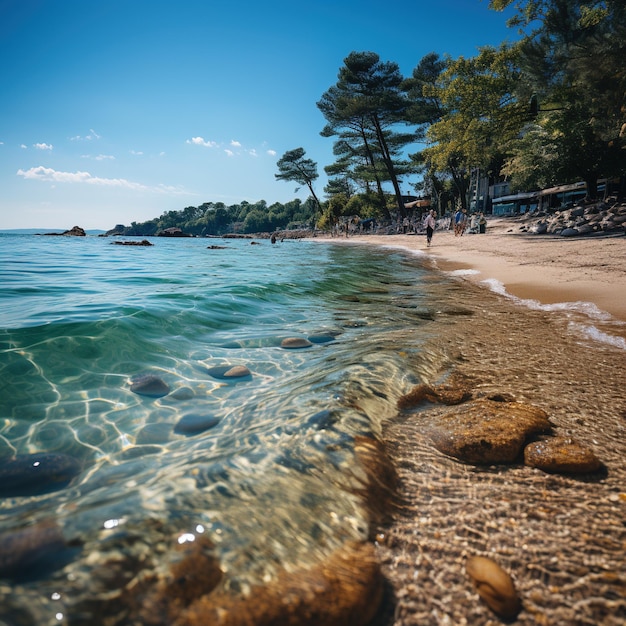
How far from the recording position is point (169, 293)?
23.4ft

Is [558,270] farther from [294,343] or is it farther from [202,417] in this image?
[202,417]

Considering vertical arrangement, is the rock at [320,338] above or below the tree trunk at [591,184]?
below

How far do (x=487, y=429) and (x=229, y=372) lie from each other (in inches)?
93.4

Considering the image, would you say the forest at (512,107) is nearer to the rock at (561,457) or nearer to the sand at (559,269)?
the sand at (559,269)

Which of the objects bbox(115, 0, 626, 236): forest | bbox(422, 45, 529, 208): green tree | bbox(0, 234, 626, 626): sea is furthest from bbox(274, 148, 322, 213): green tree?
bbox(0, 234, 626, 626): sea

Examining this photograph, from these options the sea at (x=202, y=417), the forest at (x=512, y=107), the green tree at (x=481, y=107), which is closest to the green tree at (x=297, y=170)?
the forest at (x=512, y=107)

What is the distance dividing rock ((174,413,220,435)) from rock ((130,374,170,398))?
520 millimetres

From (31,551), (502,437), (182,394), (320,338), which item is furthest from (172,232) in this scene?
(502,437)

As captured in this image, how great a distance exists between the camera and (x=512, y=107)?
793 inches

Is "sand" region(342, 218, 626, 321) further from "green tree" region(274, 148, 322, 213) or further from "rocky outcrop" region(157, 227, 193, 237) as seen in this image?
"rocky outcrop" region(157, 227, 193, 237)

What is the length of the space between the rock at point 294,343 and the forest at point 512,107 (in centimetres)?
1465

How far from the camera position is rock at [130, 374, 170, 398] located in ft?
9.92

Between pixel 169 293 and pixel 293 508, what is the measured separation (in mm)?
6420

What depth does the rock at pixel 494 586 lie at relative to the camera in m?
1.15
